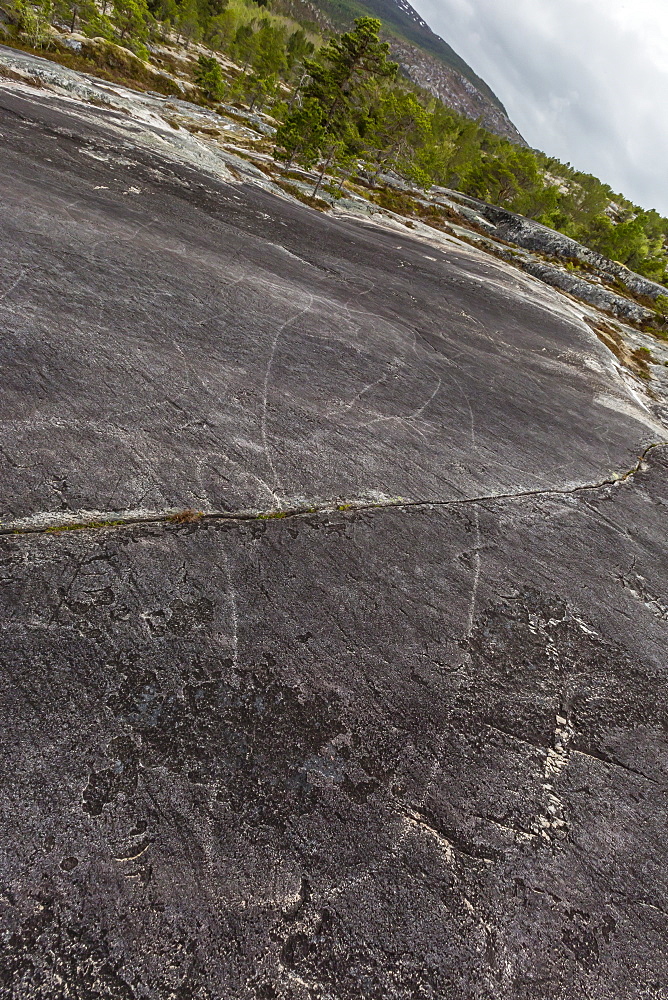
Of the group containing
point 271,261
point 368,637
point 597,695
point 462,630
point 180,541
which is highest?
point 271,261

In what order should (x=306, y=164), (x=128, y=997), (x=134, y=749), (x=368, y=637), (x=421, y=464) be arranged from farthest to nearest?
(x=306, y=164)
(x=421, y=464)
(x=368, y=637)
(x=134, y=749)
(x=128, y=997)

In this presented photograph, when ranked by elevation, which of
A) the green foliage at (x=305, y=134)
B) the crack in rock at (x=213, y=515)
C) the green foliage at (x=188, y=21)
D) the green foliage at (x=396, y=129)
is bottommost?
the crack in rock at (x=213, y=515)

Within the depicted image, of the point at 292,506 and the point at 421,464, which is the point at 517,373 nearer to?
the point at 421,464

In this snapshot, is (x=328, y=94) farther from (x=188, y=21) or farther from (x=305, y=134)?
(x=188, y=21)

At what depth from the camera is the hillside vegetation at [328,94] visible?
35.0m

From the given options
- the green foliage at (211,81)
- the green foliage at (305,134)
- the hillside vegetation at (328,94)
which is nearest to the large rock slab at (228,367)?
the hillside vegetation at (328,94)

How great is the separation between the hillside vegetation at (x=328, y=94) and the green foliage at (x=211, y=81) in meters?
0.22

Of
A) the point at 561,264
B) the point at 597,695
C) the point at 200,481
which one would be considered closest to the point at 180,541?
the point at 200,481

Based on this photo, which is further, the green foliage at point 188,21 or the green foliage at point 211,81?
the green foliage at point 188,21

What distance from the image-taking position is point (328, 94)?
1415 inches

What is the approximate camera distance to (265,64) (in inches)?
3108

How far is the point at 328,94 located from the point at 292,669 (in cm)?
4642

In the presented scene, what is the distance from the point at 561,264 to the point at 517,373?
135 ft

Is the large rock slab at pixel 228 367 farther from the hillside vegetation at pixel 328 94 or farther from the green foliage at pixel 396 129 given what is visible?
the green foliage at pixel 396 129
